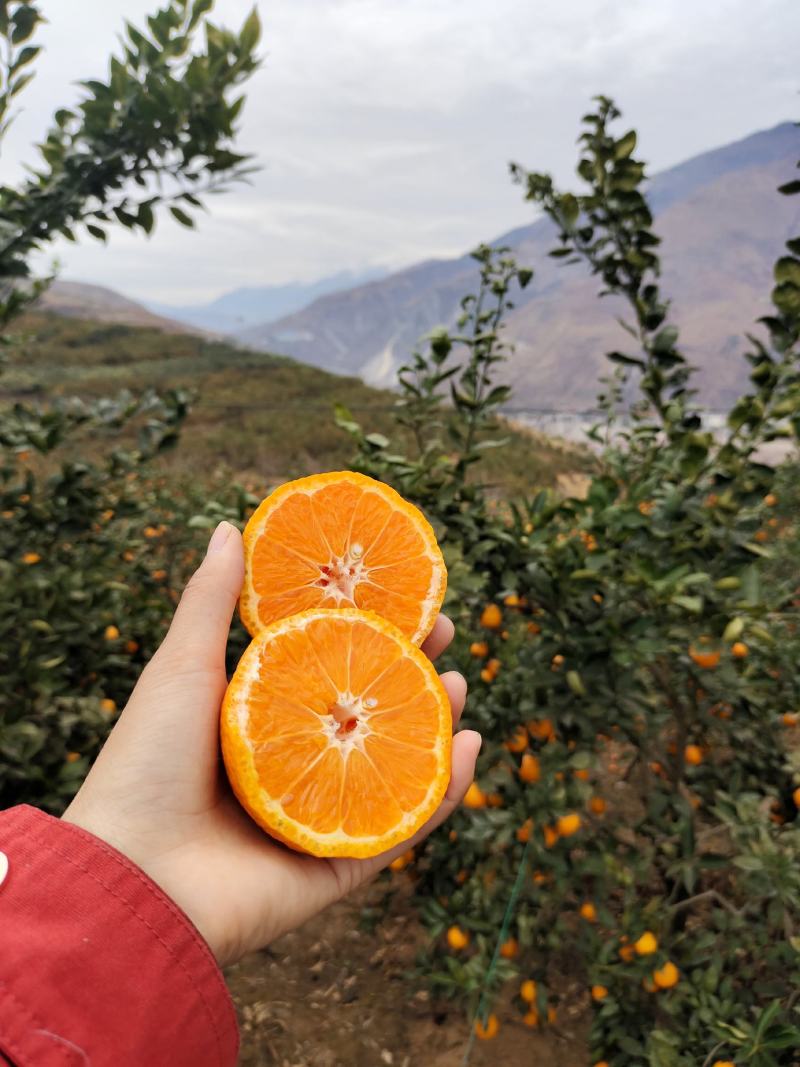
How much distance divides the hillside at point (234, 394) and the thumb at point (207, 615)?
2.22 meters

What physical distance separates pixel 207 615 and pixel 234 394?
1747cm

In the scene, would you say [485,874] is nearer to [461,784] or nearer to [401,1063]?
[401,1063]

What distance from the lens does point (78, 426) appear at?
2.16 meters

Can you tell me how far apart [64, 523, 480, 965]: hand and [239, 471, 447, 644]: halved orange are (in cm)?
8

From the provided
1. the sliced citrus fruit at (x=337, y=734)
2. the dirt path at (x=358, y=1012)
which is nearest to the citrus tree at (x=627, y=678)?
the dirt path at (x=358, y=1012)

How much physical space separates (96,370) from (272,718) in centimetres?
2144

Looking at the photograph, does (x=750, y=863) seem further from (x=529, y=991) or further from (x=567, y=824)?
(x=529, y=991)

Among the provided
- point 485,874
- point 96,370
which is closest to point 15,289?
A: point 485,874

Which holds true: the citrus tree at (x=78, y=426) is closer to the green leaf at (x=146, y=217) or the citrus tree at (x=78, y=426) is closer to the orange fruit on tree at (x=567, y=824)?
the green leaf at (x=146, y=217)

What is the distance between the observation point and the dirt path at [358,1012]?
6.81 ft

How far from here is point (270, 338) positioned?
10756 cm

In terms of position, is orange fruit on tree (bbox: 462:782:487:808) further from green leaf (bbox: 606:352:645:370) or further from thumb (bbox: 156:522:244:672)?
green leaf (bbox: 606:352:645:370)

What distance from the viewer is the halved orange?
1.34m

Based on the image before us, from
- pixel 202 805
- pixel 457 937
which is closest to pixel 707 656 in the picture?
pixel 457 937
